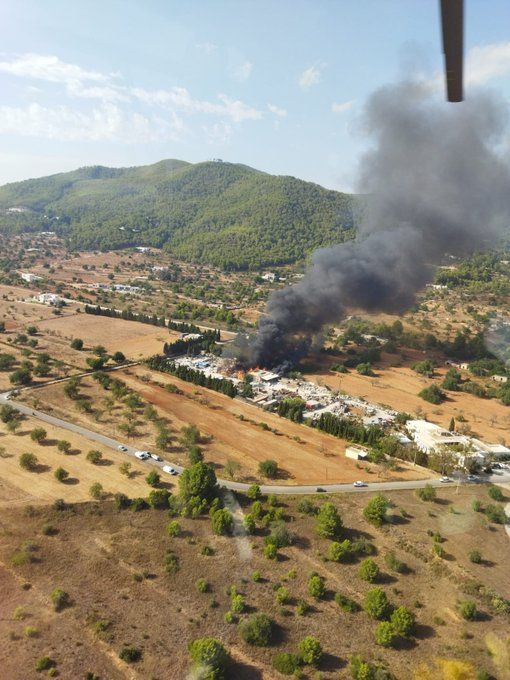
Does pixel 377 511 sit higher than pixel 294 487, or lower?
higher

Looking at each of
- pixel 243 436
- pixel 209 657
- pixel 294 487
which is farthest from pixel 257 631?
pixel 243 436

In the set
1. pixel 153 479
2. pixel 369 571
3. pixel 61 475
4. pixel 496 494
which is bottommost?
pixel 496 494

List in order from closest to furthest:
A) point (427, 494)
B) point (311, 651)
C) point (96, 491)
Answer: point (311, 651) < point (96, 491) < point (427, 494)

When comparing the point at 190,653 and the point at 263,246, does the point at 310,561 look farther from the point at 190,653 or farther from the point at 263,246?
the point at 263,246

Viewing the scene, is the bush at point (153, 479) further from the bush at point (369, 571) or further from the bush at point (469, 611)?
the bush at point (469, 611)

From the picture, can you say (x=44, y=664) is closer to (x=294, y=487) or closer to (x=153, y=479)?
(x=153, y=479)

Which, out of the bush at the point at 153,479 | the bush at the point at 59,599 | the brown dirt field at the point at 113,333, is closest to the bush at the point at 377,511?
the bush at the point at 153,479

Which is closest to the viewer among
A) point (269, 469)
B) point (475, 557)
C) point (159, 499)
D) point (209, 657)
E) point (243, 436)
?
point (209, 657)

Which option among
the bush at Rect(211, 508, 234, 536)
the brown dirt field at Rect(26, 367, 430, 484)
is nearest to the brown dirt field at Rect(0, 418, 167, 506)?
the brown dirt field at Rect(26, 367, 430, 484)
